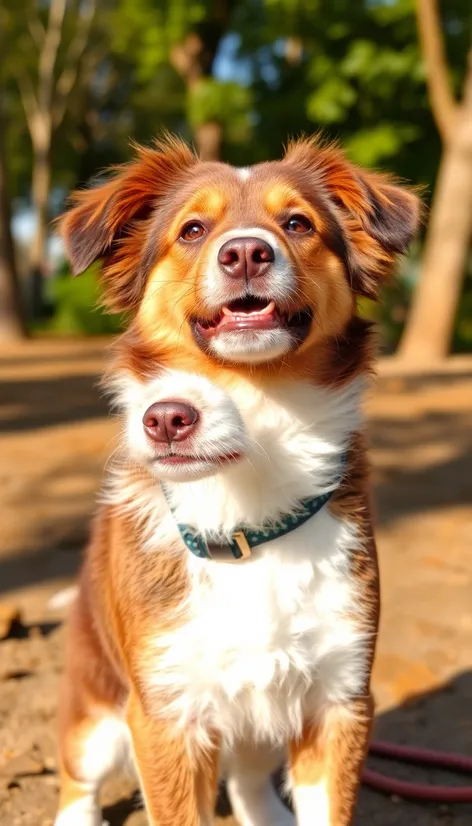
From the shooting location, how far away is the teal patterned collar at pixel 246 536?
235 cm

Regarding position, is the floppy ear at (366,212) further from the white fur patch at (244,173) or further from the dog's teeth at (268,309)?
the dog's teeth at (268,309)

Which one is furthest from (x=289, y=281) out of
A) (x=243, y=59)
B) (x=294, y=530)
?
(x=243, y=59)

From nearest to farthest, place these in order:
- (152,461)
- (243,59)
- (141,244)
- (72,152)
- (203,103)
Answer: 1. (152,461)
2. (141,244)
3. (203,103)
4. (243,59)
5. (72,152)

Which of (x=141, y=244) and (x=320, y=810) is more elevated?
(x=141, y=244)

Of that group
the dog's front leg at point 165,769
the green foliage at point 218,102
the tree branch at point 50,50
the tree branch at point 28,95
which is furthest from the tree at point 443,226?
the tree branch at point 28,95

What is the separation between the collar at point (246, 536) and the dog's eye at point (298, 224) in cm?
81

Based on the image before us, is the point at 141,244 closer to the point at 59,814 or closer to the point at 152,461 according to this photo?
the point at 152,461

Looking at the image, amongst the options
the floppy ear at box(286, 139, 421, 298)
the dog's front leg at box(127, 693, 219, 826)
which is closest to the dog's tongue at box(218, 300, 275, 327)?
the floppy ear at box(286, 139, 421, 298)

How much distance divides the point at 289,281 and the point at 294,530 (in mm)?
698

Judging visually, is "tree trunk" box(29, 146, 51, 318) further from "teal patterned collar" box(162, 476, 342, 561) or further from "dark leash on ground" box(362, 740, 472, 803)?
"teal patterned collar" box(162, 476, 342, 561)

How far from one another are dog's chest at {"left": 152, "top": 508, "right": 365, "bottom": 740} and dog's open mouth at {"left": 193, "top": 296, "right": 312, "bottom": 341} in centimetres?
57

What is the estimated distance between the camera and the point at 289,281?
2.27 meters

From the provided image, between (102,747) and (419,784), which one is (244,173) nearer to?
(102,747)

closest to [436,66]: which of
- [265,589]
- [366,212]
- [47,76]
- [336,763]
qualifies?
[366,212]
